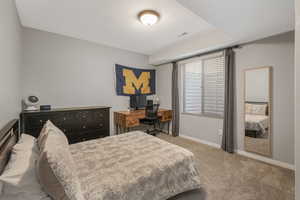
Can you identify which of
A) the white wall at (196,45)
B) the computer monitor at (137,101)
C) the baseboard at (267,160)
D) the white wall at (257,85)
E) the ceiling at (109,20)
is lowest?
the baseboard at (267,160)

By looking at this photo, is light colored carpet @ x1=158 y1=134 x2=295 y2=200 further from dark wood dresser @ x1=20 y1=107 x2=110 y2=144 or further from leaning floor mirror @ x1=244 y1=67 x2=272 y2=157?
dark wood dresser @ x1=20 y1=107 x2=110 y2=144

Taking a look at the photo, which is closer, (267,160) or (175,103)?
(267,160)

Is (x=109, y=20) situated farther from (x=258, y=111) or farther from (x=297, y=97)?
(x=258, y=111)

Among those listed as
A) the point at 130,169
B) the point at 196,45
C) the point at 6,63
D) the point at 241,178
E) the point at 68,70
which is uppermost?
the point at 196,45

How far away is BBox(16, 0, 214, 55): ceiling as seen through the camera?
199cm

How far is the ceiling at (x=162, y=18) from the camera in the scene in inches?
66.1

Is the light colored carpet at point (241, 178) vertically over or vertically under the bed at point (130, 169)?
under

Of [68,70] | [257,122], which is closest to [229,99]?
[257,122]

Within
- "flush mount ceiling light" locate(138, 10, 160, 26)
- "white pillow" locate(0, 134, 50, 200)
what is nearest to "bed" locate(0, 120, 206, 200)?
"white pillow" locate(0, 134, 50, 200)

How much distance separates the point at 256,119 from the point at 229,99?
611 mm

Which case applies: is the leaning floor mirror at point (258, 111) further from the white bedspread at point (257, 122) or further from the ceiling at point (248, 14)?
the ceiling at point (248, 14)

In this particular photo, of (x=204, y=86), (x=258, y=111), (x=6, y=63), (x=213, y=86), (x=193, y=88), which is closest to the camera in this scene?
(x=6, y=63)

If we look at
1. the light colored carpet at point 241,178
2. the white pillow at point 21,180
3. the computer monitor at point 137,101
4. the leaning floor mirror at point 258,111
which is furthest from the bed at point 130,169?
the computer monitor at point 137,101

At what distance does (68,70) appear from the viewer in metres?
3.10
